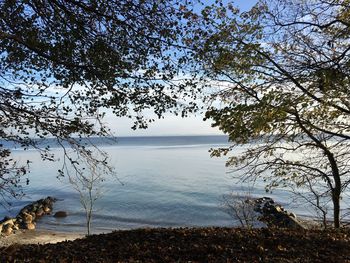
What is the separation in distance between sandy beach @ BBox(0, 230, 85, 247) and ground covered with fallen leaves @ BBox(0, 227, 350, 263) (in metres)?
16.8

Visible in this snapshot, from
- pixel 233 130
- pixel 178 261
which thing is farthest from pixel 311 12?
pixel 178 261

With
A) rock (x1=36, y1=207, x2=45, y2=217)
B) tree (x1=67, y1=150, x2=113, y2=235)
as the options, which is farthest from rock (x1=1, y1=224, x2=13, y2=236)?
tree (x1=67, y1=150, x2=113, y2=235)

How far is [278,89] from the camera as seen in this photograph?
8.48 metres

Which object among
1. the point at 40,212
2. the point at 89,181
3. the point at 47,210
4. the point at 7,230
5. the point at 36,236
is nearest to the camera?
the point at 89,181

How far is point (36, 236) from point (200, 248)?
21008mm

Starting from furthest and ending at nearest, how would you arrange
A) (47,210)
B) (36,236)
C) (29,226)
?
(47,210) < (29,226) < (36,236)

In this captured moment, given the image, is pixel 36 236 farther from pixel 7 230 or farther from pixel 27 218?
pixel 27 218

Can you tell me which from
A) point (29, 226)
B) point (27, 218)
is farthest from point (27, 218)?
point (29, 226)

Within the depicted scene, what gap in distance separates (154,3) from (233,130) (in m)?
3.48

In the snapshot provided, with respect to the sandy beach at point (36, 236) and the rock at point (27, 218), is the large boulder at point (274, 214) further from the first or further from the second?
the rock at point (27, 218)

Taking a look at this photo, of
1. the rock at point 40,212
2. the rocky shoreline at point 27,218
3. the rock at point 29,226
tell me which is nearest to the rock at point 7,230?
the rocky shoreline at point 27,218

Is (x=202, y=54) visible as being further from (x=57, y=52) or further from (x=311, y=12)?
(x=311, y=12)

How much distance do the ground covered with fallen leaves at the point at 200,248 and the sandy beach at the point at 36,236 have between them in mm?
16843

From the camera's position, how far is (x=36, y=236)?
76.6 ft
